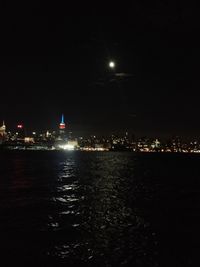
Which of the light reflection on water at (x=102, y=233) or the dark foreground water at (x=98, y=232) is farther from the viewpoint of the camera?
the light reflection on water at (x=102, y=233)

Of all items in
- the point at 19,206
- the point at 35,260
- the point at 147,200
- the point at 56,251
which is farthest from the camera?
the point at 147,200

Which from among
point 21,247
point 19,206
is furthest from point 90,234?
point 19,206

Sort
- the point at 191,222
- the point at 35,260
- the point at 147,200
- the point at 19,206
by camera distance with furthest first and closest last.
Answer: the point at 147,200, the point at 19,206, the point at 191,222, the point at 35,260

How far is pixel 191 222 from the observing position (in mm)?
27406

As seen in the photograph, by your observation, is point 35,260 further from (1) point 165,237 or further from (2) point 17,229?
(1) point 165,237

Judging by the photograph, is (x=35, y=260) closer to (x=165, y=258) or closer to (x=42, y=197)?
(x=165, y=258)

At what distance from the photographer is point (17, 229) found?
2347cm

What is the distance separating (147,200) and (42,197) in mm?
11562

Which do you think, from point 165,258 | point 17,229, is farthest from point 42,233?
point 165,258

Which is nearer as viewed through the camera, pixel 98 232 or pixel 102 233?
pixel 102 233

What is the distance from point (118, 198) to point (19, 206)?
12036 millimetres

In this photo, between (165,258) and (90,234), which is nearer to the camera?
(165,258)

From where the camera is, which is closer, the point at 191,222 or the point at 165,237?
the point at 165,237

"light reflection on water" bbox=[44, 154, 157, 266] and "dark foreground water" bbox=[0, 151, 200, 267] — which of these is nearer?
"dark foreground water" bbox=[0, 151, 200, 267]
